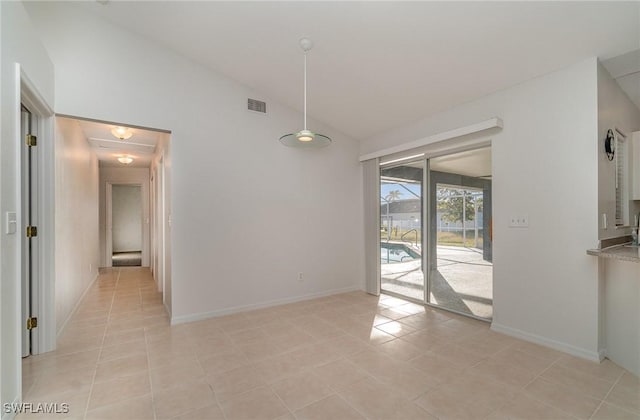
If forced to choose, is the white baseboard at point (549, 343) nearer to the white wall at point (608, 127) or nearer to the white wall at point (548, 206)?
the white wall at point (548, 206)

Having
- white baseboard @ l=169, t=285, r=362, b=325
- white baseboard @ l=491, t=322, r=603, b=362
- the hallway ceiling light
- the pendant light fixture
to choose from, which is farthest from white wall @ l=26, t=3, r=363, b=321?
white baseboard @ l=491, t=322, r=603, b=362

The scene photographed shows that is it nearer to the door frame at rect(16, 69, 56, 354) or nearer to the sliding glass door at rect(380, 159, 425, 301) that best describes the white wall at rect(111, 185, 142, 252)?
the door frame at rect(16, 69, 56, 354)

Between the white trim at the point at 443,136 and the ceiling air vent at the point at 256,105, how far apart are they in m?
1.85

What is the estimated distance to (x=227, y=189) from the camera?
397 cm

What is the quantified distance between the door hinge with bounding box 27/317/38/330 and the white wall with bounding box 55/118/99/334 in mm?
419

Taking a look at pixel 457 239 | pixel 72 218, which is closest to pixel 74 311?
pixel 72 218

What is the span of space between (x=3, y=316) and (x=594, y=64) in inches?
195

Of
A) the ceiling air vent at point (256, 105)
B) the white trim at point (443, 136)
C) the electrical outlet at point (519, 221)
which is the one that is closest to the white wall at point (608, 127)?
the electrical outlet at point (519, 221)

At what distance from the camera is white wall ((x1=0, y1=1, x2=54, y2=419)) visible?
6.02ft

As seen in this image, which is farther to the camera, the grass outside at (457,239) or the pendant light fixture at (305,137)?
the grass outside at (457,239)

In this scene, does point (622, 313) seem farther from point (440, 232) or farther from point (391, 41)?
point (391, 41)

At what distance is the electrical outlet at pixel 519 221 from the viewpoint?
3.10 m

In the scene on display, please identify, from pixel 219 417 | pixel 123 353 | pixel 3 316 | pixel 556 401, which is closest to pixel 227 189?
pixel 123 353

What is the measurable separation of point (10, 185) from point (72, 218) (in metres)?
2.53
